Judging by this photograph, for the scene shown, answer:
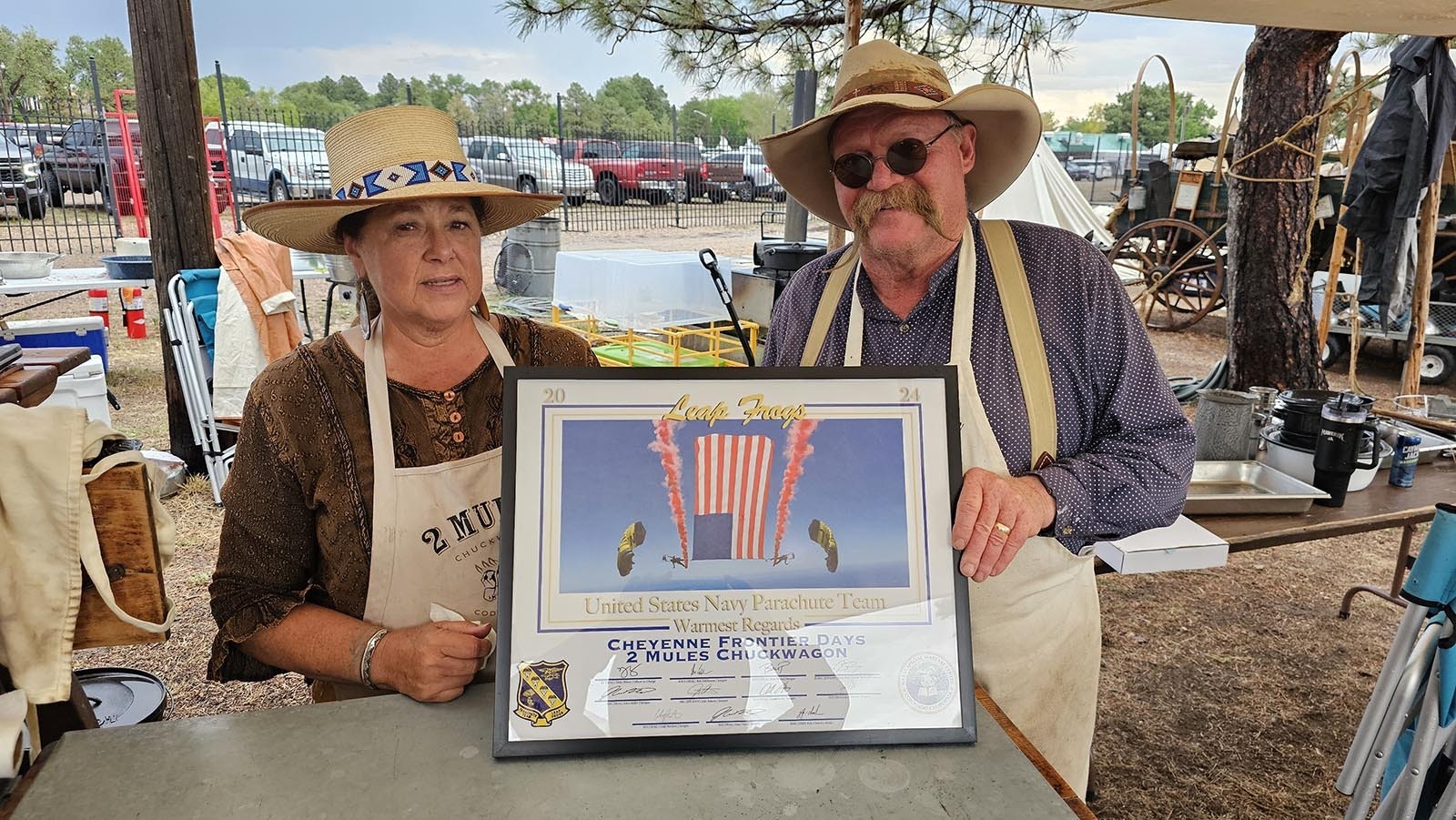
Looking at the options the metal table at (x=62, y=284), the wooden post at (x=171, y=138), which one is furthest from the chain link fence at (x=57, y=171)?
the wooden post at (x=171, y=138)

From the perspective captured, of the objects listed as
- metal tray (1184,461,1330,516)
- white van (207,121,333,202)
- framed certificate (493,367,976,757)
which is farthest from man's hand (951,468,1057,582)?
white van (207,121,333,202)

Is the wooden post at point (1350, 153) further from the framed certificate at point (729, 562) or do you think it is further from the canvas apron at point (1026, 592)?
the framed certificate at point (729, 562)

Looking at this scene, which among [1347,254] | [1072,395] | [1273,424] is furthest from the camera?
[1347,254]

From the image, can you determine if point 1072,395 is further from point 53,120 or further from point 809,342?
point 53,120

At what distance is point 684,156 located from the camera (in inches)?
883

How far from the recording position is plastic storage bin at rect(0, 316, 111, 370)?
5.01 meters

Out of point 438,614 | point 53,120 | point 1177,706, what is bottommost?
point 1177,706

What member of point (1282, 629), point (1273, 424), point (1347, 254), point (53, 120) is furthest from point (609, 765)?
point (53, 120)

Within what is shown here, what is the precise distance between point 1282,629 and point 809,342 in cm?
343

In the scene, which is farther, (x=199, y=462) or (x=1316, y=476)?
(x=199, y=462)

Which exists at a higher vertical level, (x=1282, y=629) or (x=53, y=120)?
(x=53, y=120)

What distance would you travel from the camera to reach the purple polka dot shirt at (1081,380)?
1.44 m

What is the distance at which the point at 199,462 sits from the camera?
5289mm

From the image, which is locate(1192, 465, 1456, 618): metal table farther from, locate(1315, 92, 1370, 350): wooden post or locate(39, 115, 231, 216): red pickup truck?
locate(39, 115, 231, 216): red pickup truck
